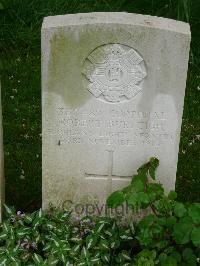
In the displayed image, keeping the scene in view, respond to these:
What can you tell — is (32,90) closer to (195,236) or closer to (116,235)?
(116,235)

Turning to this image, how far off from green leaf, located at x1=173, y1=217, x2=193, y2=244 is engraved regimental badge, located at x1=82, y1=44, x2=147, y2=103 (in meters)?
0.82

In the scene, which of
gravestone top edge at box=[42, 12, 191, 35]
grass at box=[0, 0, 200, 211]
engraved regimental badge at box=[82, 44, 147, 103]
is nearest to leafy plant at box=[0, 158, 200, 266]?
engraved regimental badge at box=[82, 44, 147, 103]

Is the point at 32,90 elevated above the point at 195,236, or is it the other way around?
the point at 32,90

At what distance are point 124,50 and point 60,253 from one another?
50.2 inches

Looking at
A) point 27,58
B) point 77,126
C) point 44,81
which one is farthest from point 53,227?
point 27,58

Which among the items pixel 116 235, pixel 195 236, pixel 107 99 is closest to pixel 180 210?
pixel 195 236

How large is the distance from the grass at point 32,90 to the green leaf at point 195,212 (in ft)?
4.37

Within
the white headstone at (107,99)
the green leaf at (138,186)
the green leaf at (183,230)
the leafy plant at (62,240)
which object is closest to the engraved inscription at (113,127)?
the white headstone at (107,99)

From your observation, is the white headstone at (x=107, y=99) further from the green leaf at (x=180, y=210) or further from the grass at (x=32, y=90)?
the grass at (x=32, y=90)

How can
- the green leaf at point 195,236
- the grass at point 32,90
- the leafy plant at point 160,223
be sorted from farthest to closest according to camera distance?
1. the grass at point 32,90
2. the leafy plant at point 160,223
3. the green leaf at point 195,236

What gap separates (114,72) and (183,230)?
100cm

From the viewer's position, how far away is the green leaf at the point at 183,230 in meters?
3.41

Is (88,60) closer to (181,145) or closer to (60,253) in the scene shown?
(60,253)

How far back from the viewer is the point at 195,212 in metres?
3.43
